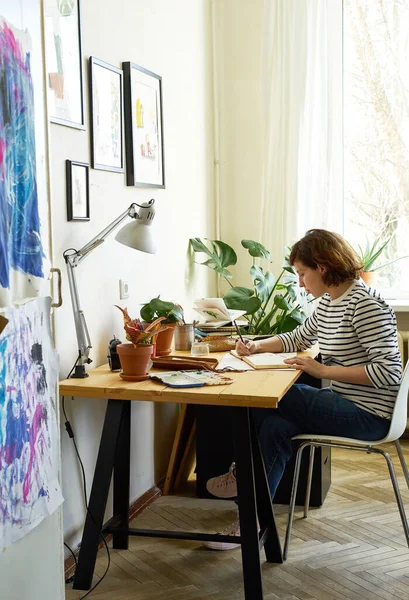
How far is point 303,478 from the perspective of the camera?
3.27 m

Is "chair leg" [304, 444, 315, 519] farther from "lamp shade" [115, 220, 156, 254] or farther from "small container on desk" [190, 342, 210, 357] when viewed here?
"lamp shade" [115, 220, 156, 254]

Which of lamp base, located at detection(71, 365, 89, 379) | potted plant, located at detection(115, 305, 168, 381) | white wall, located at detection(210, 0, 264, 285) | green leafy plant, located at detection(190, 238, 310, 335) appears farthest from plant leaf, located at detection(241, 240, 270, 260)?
lamp base, located at detection(71, 365, 89, 379)

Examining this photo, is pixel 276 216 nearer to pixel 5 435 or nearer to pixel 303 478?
pixel 303 478

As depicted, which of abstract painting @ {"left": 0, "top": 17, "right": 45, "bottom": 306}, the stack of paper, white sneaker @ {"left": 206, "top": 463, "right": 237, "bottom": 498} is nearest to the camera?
abstract painting @ {"left": 0, "top": 17, "right": 45, "bottom": 306}

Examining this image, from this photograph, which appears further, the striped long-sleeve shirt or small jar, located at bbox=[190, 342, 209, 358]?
small jar, located at bbox=[190, 342, 209, 358]

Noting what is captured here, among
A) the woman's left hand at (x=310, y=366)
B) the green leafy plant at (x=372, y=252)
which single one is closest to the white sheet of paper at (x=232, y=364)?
the woman's left hand at (x=310, y=366)

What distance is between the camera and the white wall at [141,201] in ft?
8.82

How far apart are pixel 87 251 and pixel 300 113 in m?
2.06

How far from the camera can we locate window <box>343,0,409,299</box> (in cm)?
434

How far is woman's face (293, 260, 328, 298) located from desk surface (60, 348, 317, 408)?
354mm

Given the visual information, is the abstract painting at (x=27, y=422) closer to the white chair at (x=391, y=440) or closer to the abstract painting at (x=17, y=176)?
the abstract painting at (x=17, y=176)

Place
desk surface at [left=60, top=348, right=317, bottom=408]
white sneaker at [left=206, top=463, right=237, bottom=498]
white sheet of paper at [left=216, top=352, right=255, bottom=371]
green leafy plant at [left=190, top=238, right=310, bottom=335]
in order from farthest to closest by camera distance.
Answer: green leafy plant at [left=190, top=238, right=310, bottom=335] → white sneaker at [left=206, top=463, right=237, bottom=498] → white sheet of paper at [left=216, top=352, right=255, bottom=371] → desk surface at [left=60, top=348, right=317, bottom=408]

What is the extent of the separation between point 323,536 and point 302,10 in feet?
9.17

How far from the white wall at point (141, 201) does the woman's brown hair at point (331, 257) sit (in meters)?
0.77
